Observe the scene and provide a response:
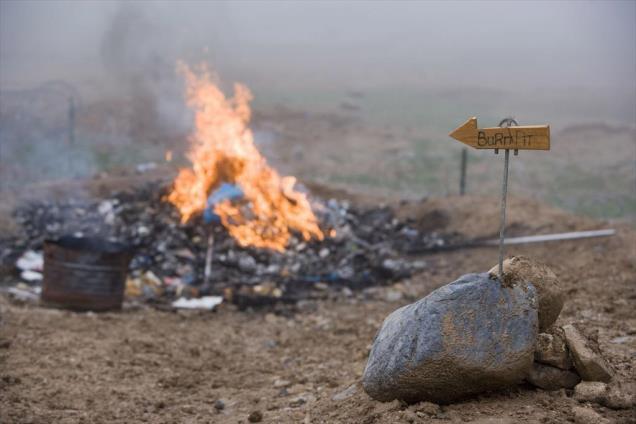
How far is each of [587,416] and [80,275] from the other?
657 centimetres

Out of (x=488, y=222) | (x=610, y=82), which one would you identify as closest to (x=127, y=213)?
(x=488, y=222)

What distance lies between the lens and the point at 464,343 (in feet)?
12.7

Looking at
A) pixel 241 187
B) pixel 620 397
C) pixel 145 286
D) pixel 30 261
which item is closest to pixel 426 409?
pixel 620 397

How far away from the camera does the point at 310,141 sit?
2564 centimetres

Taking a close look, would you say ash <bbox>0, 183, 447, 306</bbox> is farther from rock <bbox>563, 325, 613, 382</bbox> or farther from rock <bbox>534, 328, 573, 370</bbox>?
rock <bbox>563, 325, 613, 382</bbox>

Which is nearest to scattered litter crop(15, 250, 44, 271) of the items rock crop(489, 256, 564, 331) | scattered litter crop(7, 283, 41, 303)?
scattered litter crop(7, 283, 41, 303)

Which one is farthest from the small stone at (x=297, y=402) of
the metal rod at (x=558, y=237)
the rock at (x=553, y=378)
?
the metal rod at (x=558, y=237)

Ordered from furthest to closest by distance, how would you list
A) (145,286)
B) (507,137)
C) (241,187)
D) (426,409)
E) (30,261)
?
(241,187) → (30,261) → (145,286) → (507,137) → (426,409)

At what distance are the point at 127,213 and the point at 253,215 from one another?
2589mm

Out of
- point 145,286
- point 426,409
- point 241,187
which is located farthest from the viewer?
point 241,187

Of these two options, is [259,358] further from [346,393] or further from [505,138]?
[505,138]

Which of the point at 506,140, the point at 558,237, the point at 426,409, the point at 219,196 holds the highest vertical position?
the point at 506,140

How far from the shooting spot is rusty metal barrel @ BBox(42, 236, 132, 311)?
318 inches

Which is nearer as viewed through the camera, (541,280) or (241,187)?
(541,280)
